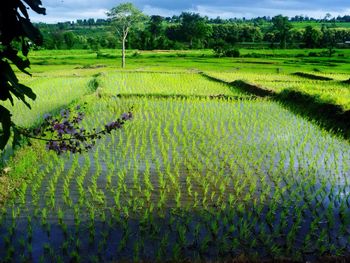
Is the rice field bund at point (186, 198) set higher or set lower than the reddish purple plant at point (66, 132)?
lower

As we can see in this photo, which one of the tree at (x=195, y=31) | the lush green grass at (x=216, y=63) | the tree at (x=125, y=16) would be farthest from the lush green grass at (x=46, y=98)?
the tree at (x=195, y=31)

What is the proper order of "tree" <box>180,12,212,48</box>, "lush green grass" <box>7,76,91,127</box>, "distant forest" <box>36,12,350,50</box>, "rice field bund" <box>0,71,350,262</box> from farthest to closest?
"tree" <box>180,12,212,48</box> < "distant forest" <box>36,12,350,50</box> < "lush green grass" <box>7,76,91,127</box> < "rice field bund" <box>0,71,350,262</box>

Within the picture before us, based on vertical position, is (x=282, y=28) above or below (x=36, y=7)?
above

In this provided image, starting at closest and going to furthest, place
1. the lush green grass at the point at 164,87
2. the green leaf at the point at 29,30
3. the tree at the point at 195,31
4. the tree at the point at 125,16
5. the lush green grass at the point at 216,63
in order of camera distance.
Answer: the green leaf at the point at 29,30 → the lush green grass at the point at 164,87 → the lush green grass at the point at 216,63 → the tree at the point at 125,16 → the tree at the point at 195,31

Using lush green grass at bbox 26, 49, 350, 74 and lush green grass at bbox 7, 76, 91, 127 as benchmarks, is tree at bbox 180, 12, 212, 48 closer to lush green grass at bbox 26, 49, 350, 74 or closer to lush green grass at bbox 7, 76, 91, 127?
lush green grass at bbox 26, 49, 350, 74

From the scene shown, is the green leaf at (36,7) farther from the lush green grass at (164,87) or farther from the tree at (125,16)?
the tree at (125,16)

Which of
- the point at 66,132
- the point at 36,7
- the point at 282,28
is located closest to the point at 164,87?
the point at 66,132

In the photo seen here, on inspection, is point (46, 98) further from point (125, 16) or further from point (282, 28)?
point (282, 28)

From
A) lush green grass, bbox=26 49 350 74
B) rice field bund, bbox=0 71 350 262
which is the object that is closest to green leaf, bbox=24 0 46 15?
rice field bund, bbox=0 71 350 262
